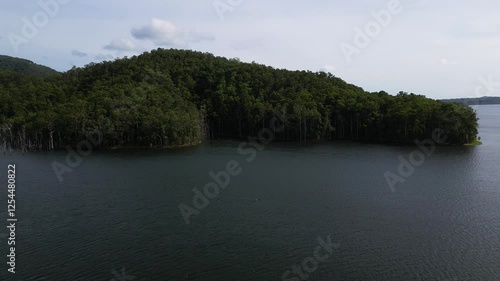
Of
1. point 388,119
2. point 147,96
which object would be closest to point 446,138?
point 388,119

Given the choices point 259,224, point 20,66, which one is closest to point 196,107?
point 259,224

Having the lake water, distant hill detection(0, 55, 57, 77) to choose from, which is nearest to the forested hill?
the lake water

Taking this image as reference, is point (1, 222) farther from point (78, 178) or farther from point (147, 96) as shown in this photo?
point (147, 96)

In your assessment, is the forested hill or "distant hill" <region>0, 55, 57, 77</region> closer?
the forested hill

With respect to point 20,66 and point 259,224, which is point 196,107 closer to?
point 259,224

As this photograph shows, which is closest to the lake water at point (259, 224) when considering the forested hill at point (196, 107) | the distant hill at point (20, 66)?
the forested hill at point (196, 107)

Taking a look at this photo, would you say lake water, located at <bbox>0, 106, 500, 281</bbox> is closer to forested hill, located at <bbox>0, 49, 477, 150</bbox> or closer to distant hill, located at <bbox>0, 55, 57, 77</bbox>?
forested hill, located at <bbox>0, 49, 477, 150</bbox>
